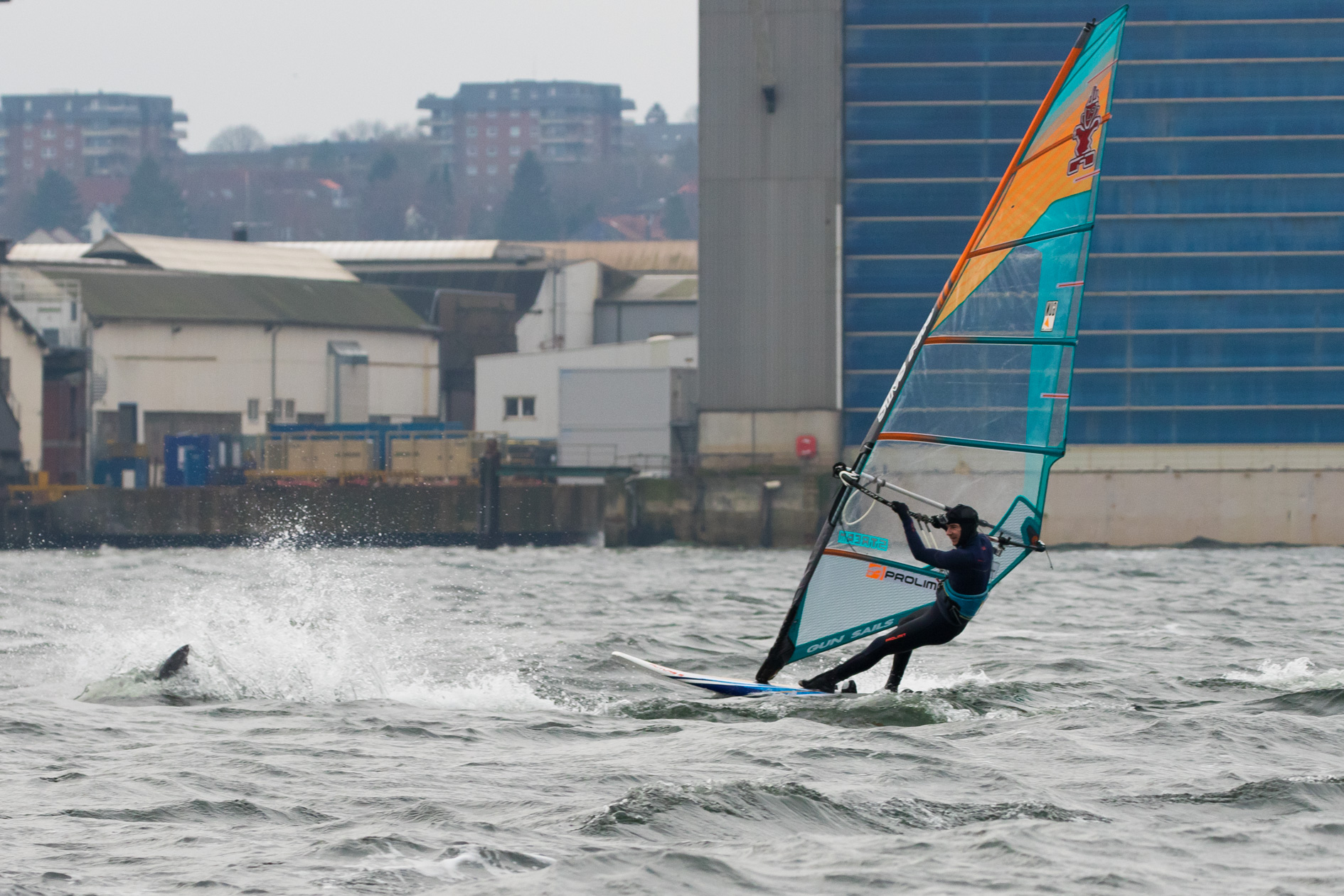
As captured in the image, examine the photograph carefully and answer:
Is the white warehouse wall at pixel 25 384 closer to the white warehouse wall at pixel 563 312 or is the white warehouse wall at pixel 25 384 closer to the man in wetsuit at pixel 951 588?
the white warehouse wall at pixel 563 312

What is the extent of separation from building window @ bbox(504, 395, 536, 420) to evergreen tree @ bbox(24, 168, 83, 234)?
12008 cm

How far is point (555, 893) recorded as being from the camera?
7480 millimetres

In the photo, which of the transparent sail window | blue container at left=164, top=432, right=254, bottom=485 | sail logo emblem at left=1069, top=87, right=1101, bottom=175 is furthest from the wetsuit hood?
blue container at left=164, top=432, right=254, bottom=485

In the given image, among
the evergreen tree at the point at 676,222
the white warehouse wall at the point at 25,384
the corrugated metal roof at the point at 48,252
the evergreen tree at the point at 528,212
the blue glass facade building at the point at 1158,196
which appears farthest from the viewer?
the evergreen tree at the point at 676,222

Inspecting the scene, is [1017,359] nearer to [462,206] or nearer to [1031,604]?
[1031,604]

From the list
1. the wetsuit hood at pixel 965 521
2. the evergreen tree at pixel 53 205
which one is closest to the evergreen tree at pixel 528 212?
the evergreen tree at pixel 53 205

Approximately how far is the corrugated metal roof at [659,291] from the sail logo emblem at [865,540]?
58.6 meters

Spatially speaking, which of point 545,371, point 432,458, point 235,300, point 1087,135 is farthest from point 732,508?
point 1087,135

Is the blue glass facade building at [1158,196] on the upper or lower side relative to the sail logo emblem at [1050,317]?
upper

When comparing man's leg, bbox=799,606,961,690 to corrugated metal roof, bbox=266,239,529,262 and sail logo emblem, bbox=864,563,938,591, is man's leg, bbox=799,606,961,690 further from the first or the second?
corrugated metal roof, bbox=266,239,529,262

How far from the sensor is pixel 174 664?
559 inches

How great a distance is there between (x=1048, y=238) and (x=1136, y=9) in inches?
1796

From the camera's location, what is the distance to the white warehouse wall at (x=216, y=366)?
5906 centimetres

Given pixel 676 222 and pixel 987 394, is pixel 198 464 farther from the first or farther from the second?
pixel 676 222
